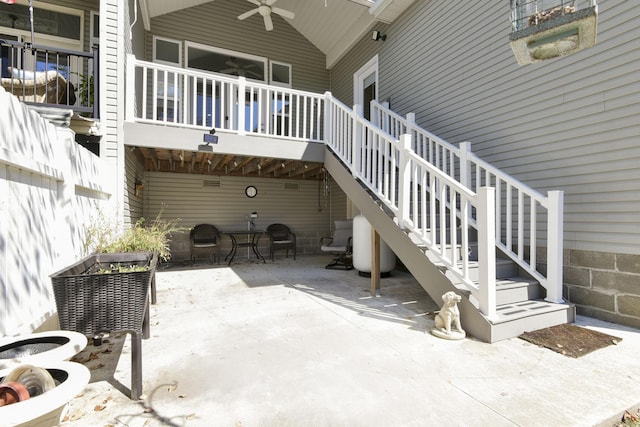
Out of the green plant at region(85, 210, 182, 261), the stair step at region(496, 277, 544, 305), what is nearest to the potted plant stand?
the green plant at region(85, 210, 182, 261)

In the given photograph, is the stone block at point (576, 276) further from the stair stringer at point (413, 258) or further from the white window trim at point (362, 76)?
the white window trim at point (362, 76)

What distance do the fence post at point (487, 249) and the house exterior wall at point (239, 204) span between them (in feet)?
17.8

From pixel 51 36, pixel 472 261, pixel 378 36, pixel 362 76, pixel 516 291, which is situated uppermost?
pixel 378 36

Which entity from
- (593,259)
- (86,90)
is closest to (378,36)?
(86,90)

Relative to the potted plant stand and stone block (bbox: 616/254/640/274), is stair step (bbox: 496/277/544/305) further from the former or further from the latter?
the potted plant stand

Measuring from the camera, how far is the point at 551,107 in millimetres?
3562

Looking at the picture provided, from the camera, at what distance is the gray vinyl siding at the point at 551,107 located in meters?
2.96

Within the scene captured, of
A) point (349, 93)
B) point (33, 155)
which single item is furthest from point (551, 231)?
point (349, 93)

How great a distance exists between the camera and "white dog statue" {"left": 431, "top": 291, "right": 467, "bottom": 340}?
268 cm

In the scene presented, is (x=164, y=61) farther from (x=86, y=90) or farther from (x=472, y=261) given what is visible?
(x=472, y=261)

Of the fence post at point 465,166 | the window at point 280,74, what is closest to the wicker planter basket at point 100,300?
the fence post at point 465,166

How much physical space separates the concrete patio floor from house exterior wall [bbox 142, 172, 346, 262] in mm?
4041

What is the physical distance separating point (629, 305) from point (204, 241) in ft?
22.3

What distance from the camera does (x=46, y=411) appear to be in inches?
37.8
